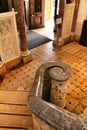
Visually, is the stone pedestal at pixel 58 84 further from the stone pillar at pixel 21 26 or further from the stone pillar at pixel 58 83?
the stone pillar at pixel 21 26

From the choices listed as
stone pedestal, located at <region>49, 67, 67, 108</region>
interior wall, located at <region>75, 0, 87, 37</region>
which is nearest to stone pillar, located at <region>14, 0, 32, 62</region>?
stone pedestal, located at <region>49, 67, 67, 108</region>

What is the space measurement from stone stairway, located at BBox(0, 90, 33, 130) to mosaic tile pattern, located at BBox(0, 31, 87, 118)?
248 millimetres

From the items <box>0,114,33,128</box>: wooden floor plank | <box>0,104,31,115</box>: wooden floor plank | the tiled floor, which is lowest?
<box>0,114,33,128</box>: wooden floor plank

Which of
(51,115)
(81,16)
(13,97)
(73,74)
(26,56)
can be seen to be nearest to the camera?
(51,115)

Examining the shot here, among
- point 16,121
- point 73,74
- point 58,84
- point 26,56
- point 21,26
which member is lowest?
point 16,121

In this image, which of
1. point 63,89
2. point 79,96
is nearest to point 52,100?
point 63,89

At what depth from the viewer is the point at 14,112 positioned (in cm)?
236

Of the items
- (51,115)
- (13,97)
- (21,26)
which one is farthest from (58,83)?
(21,26)

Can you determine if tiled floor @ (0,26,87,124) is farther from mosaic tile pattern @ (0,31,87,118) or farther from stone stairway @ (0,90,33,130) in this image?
stone stairway @ (0,90,33,130)

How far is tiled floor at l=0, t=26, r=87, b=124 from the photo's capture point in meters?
2.66

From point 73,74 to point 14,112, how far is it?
5.88ft

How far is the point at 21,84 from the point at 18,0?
193 centimetres

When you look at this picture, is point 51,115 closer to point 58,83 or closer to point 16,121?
point 58,83

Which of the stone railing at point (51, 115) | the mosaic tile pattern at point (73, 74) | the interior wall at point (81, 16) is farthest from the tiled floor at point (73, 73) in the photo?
the stone railing at point (51, 115)
